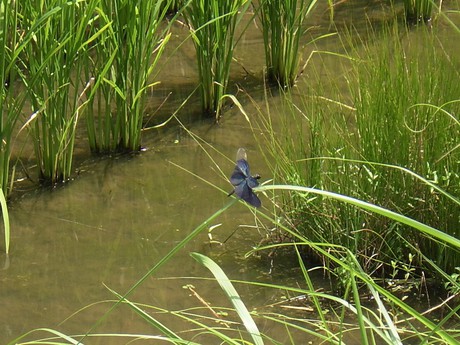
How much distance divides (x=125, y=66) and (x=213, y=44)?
20.0 inches

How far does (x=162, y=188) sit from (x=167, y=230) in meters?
0.33

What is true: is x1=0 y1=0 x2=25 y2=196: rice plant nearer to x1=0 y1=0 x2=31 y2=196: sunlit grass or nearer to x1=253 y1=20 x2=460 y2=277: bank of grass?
x1=0 y1=0 x2=31 y2=196: sunlit grass

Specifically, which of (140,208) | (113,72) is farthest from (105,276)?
(113,72)

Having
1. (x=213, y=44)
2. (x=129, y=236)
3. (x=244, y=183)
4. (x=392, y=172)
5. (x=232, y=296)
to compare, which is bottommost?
(x=129, y=236)

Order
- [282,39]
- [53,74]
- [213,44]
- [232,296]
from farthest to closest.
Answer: [282,39] < [213,44] < [53,74] < [232,296]

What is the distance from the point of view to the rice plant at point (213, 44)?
12.2 feet

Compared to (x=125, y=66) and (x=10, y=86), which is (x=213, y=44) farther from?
(x=10, y=86)

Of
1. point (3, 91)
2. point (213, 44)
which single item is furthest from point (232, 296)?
point (213, 44)

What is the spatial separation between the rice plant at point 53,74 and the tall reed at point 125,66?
0.35ft

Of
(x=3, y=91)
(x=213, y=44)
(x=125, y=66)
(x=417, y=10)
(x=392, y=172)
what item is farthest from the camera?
(x=417, y=10)

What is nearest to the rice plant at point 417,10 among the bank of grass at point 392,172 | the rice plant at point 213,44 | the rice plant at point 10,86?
the rice plant at point 213,44

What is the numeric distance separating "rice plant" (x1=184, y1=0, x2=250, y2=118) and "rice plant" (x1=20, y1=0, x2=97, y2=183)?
0.55 meters

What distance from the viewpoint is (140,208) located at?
3.24m

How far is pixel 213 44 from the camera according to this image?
12.6ft
